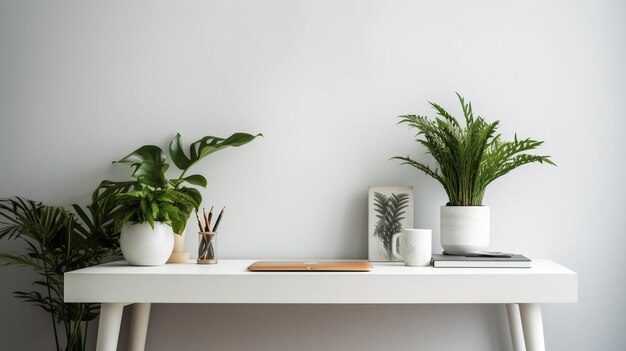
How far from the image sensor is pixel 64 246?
80.8 inches

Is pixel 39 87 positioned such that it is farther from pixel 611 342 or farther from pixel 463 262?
pixel 611 342

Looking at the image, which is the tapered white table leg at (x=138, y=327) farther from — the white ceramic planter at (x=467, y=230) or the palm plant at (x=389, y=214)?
the white ceramic planter at (x=467, y=230)

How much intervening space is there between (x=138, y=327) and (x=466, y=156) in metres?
1.18

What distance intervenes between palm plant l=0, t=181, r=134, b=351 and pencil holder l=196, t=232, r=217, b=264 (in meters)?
0.28

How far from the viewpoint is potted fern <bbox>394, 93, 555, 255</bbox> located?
1924 mm

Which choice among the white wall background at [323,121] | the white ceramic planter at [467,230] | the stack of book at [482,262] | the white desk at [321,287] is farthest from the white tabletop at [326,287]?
the white wall background at [323,121]

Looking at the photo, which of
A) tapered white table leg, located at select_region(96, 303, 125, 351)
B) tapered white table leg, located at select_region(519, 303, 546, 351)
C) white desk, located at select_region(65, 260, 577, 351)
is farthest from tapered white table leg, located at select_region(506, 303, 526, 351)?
tapered white table leg, located at select_region(96, 303, 125, 351)

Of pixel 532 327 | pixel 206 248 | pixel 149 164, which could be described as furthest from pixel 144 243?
pixel 532 327

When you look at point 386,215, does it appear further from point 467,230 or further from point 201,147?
point 201,147

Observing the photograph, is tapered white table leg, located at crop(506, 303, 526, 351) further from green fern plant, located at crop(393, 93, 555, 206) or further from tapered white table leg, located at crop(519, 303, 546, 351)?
green fern plant, located at crop(393, 93, 555, 206)

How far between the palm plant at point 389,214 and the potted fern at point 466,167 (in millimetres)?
146

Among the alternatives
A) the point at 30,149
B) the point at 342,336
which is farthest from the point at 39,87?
the point at 342,336

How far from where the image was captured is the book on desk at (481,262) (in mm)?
1798

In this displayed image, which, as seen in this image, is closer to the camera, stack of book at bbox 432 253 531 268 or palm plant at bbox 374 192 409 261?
stack of book at bbox 432 253 531 268
